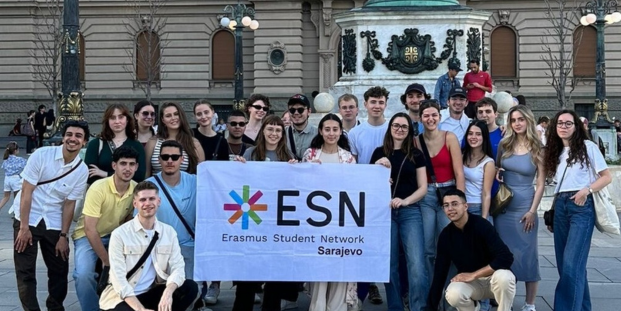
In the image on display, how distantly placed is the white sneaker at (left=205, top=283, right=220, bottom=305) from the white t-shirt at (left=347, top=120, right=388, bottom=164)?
2053 mm

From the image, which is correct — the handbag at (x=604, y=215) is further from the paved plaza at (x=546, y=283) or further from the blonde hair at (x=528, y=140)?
the paved plaza at (x=546, y=283)

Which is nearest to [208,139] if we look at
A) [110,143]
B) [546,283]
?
[110,143]

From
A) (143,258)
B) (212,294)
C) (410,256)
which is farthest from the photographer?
(212,294)

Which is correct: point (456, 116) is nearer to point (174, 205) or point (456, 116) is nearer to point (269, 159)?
point (269, 159)

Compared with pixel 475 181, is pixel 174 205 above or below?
below

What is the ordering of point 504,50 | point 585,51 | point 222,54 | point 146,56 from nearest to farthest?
point 585,51, point 504,50, point 146,56, point 222,54

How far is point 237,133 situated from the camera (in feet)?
35.2

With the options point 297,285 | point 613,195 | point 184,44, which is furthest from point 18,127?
point 297,285

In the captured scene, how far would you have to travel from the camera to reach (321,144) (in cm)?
958

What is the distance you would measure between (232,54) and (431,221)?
43.2 metres

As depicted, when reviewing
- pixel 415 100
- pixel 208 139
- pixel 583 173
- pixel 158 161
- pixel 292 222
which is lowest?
pixel 292 222

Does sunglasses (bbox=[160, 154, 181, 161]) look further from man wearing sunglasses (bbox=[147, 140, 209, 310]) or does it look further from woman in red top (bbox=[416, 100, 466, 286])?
woman in red top (bbox=[416, 100, 466, 286])

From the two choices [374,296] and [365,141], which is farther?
[374,296]

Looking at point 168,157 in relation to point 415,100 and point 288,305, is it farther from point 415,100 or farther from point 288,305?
point 415,100
